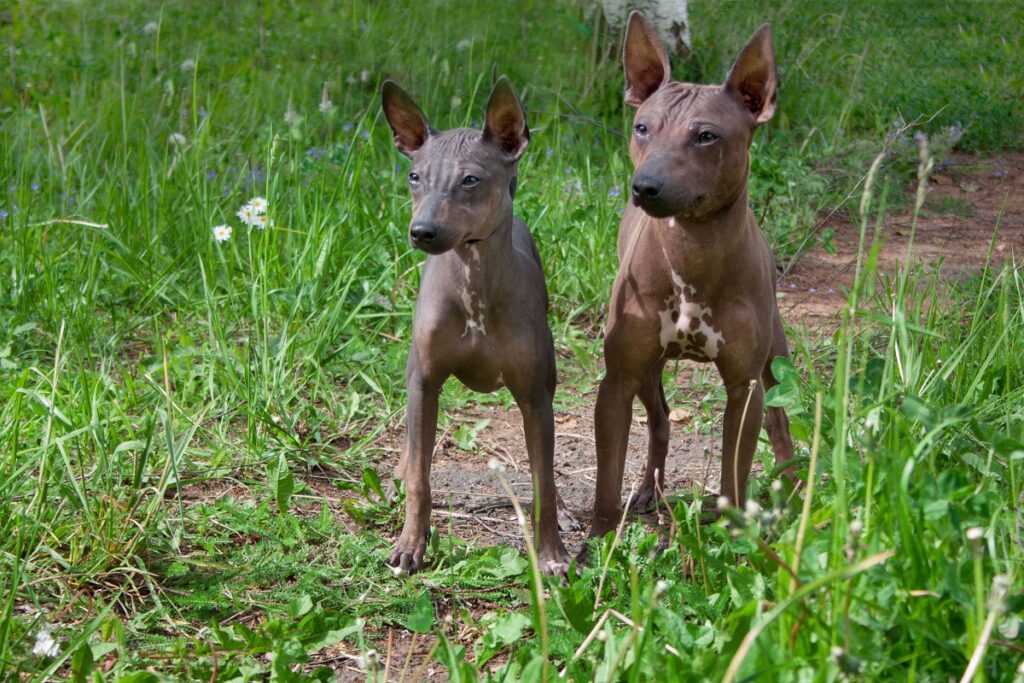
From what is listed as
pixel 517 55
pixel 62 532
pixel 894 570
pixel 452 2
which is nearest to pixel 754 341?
pixel 894 570

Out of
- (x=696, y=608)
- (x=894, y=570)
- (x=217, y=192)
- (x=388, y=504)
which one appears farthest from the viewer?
(x=217, y=192)

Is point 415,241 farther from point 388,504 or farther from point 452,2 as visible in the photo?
point 452,2

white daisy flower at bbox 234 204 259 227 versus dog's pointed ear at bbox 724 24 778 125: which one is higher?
dog's pointed ear at bbox 724 24 778 125

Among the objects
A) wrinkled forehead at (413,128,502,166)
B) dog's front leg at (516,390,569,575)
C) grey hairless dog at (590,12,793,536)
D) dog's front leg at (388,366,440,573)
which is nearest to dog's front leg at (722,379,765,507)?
grey hairless dog at (590,12,793,536)

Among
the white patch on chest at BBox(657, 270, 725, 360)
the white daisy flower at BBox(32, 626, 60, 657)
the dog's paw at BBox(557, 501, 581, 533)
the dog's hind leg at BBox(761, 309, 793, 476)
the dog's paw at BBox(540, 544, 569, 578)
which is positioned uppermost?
the white patch on chest at BBox(657, 270, 725, 360)

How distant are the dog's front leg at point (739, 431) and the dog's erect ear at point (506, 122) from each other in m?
0.90

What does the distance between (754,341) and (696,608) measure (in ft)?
3.16

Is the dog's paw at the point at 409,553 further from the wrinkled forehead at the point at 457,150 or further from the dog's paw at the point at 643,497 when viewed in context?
the wrinkled forehead at the point at 457,150

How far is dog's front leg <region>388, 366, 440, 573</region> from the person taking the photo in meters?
3.48

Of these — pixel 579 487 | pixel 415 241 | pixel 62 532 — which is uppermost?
pixel 415 241

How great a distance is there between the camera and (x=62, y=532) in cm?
320

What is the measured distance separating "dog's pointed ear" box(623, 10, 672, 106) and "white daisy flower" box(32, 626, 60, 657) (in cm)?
206

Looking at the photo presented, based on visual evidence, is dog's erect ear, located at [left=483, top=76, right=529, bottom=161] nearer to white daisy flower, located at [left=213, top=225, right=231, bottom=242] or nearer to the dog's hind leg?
the dog's hind leg

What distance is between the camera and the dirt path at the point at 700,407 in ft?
13.2
